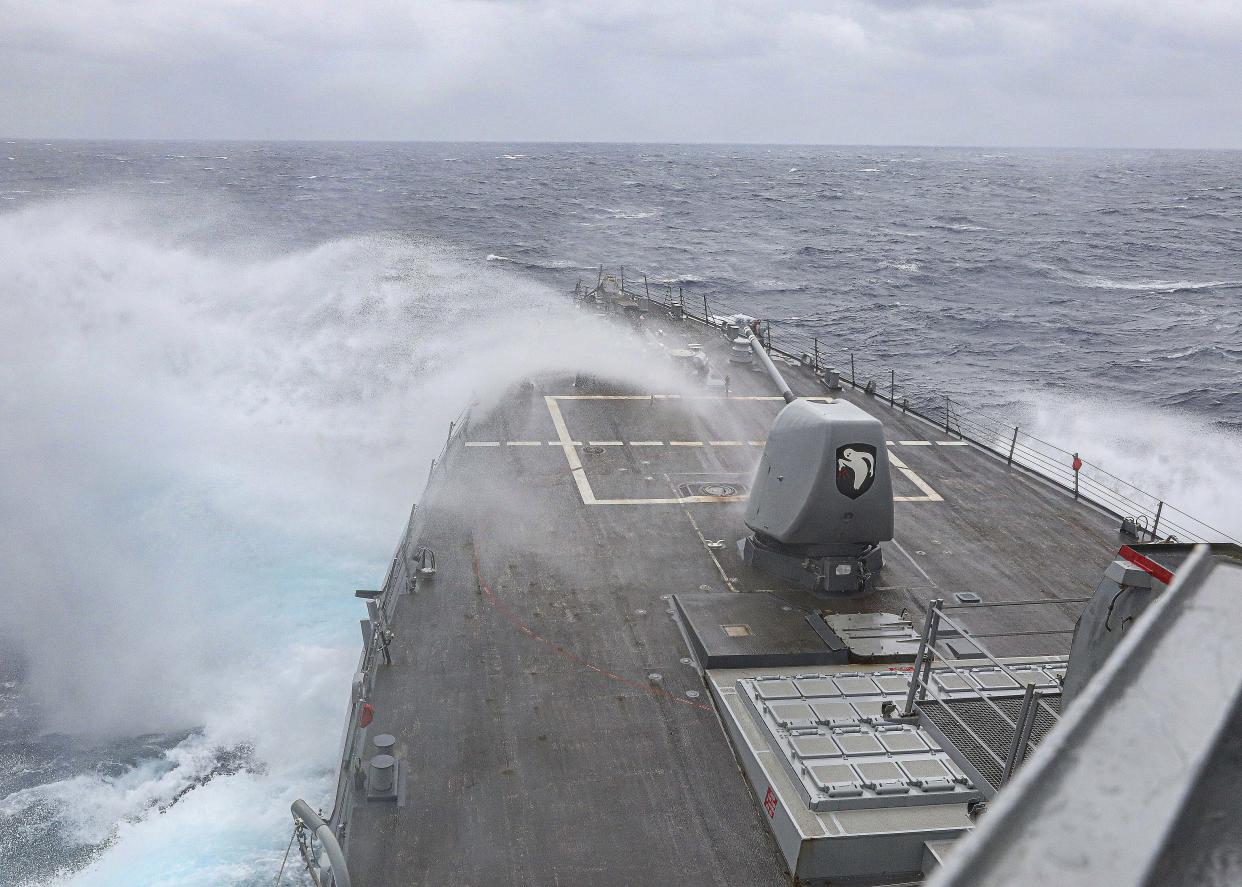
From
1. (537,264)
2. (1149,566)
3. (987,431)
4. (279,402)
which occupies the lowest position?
(987,431)

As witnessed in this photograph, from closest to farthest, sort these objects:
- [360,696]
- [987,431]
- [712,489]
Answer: [360,696]
[712,489]
[987,431]

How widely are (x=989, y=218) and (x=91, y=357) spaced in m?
88.6

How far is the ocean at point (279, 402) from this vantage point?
1395 centimetres

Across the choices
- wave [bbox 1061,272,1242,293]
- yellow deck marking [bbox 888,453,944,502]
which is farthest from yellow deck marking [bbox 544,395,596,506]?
wave [bbox 1061,272,1242,293]

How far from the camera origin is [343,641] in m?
16.6

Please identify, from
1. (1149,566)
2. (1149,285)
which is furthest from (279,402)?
(1149,285)

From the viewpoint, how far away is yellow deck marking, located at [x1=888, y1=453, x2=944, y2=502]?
18903 mm

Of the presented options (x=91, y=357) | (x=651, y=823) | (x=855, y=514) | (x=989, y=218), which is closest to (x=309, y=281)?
(x=91, y=357)

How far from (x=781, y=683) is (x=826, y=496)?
3.27 metres

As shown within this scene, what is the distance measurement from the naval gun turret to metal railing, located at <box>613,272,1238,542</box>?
4761mm

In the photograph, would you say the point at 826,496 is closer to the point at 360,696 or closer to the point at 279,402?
the point at 360,696

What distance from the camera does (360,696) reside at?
1097 centimetres

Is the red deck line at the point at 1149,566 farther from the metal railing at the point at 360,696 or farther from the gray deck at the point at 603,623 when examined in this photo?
the metal railing at the point at 360,696

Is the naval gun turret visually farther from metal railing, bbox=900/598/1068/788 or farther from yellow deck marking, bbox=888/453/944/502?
yellow deck marking, bbox=888/453/944/502
